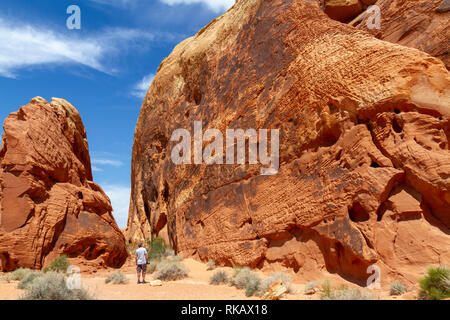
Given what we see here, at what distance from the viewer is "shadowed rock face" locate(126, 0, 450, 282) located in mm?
8406

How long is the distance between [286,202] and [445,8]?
312 inches

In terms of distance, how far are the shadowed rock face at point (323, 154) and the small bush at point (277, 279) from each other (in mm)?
634

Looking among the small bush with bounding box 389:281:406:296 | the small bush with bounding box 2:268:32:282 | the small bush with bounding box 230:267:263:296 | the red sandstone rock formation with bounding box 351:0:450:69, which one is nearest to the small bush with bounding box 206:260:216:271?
the small bush with bounding box 230:267:263:296

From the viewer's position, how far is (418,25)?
38.1 feet

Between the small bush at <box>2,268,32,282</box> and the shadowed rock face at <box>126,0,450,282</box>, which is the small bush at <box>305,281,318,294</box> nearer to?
the shadowed rock face at <box>126,0,450,282</box>

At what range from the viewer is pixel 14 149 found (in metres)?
14.9

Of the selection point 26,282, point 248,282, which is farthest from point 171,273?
point 26,282

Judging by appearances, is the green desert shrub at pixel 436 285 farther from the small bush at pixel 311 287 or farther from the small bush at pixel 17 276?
the small bush at pixel 17 276

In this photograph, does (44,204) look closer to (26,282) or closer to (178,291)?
(26,282)

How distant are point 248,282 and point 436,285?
4602 mm

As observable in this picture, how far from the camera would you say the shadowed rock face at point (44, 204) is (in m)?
13.4

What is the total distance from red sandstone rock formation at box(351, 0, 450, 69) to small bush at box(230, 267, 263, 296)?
8644 millimetres

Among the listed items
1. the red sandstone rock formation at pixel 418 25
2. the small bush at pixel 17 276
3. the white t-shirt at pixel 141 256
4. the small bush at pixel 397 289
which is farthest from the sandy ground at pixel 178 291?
the red sandstone rock formation at pixel 418 25
